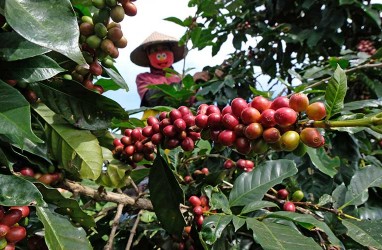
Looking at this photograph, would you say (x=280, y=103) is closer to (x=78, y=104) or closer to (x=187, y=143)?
(x=187, y=143)

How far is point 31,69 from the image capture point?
613mm

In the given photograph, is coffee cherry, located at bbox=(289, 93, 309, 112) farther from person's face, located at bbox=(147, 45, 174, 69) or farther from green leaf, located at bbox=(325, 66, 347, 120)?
person's face, located at bbox=(147, 45, 174, 69)

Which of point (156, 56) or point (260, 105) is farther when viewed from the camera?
point (156, 56)

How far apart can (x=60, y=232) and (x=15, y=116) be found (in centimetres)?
22

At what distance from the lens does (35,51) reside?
22.6 inches

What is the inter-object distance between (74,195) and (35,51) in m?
0.36

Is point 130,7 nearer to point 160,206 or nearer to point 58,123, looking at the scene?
point 58,123

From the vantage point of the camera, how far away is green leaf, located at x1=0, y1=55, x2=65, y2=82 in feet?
2.00

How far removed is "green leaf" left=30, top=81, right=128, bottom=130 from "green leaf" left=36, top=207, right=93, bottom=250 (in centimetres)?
16

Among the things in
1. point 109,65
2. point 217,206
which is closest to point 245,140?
point 217,206

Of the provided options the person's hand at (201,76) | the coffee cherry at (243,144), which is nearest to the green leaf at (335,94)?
the coffee cherry at (243,144)

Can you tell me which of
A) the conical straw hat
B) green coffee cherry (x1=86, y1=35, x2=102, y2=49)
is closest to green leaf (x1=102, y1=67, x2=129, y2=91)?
green coffee cherry (x1=86, y1=35, x2=102, y2=49)

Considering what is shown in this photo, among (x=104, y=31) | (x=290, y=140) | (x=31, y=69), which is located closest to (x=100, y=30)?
(x=104, y=31)

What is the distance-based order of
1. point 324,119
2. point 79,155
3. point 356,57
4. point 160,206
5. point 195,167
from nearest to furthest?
point 324,119, point 79,155, point 160,206, point 195,167, point 356,57
